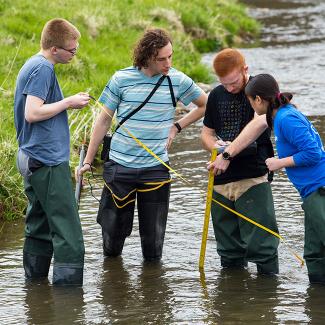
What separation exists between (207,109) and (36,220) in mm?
1585

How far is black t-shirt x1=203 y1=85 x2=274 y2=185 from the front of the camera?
717 centimetres

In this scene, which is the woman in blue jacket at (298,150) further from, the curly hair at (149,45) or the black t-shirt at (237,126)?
the curly hair at (149,45)

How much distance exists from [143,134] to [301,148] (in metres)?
1.44

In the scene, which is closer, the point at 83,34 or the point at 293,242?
the point at 293,242

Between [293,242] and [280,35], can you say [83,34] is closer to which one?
[280,35]

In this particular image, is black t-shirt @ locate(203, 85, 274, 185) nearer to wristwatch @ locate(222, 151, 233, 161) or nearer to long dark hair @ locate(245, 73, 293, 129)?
wristwatch @ locate(222, 151, 233, 161)

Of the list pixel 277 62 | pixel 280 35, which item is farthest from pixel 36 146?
pixel 280 35

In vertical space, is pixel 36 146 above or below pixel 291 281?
above

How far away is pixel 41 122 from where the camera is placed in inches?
268

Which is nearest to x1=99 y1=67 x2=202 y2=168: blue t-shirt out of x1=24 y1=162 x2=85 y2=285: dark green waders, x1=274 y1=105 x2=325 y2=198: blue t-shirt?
x1=24 y1=162 x2=85 y2=285: dark green waders

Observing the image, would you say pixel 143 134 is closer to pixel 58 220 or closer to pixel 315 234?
pixel 58 220

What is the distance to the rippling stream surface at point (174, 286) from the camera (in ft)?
21.7

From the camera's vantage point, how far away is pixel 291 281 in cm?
729

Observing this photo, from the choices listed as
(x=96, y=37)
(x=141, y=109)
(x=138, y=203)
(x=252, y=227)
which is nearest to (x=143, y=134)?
(x=141, y=109)
